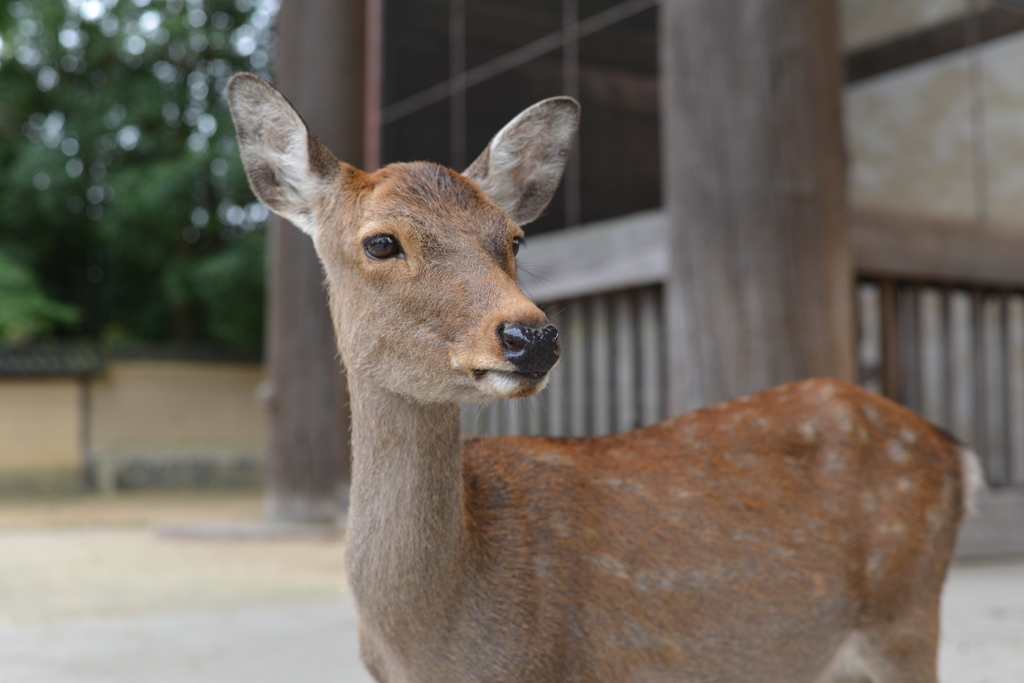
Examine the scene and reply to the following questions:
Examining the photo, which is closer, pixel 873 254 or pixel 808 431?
pixel 808 431

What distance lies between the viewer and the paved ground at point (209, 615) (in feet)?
11.6

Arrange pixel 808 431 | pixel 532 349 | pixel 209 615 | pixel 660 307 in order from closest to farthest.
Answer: pixel 532 349 < pixel 808 431 < pixel 209 615 < pixel 660 307

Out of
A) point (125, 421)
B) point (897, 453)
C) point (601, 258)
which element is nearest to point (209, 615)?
point (601, 258)

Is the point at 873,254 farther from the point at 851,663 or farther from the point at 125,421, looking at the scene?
the point at 125,421

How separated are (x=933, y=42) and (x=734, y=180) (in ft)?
12.4

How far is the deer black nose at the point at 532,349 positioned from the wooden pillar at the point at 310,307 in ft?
20.7

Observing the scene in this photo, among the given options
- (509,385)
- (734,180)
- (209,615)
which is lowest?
(209,615)

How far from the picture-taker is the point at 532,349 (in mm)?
1695

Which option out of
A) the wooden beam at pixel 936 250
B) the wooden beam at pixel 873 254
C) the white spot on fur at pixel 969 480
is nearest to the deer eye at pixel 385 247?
the white spot on fur at pixel 969 480

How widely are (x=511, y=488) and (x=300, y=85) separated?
6523 millimetres

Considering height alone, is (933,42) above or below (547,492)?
above

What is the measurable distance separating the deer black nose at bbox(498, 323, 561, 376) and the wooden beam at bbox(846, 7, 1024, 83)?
5.69m

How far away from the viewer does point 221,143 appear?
43.4 feet

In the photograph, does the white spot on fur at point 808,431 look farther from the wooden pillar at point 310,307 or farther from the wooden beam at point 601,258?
the wooden pillar at point 310,307
